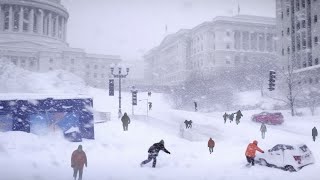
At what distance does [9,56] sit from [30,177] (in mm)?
85591

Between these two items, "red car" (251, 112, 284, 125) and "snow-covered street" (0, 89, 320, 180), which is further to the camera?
"red car" (251, 112, 284, 125)

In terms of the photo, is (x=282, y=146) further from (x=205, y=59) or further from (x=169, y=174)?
(x=205, y=59)

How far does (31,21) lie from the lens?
10306 cm

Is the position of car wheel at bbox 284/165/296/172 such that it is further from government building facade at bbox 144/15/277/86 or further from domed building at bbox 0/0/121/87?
domed building at bbox 0/0/121/87

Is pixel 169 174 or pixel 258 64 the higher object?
pixel 258 64

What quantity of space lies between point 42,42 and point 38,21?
7852 millimetres

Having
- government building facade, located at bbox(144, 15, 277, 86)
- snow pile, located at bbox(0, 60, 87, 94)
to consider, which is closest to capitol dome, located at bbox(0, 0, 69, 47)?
snow pile, located at bbox(0, 60, 87, 94)

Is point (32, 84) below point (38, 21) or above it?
below

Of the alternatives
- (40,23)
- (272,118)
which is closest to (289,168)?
(272,118)

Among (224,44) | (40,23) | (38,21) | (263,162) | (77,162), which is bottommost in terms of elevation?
(263,162)

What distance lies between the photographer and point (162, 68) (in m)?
131

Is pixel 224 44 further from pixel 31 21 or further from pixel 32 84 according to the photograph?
pixel 32 84

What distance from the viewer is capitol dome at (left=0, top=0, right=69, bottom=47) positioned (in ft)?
330

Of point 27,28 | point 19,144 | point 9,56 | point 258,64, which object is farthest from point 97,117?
point 27,28
